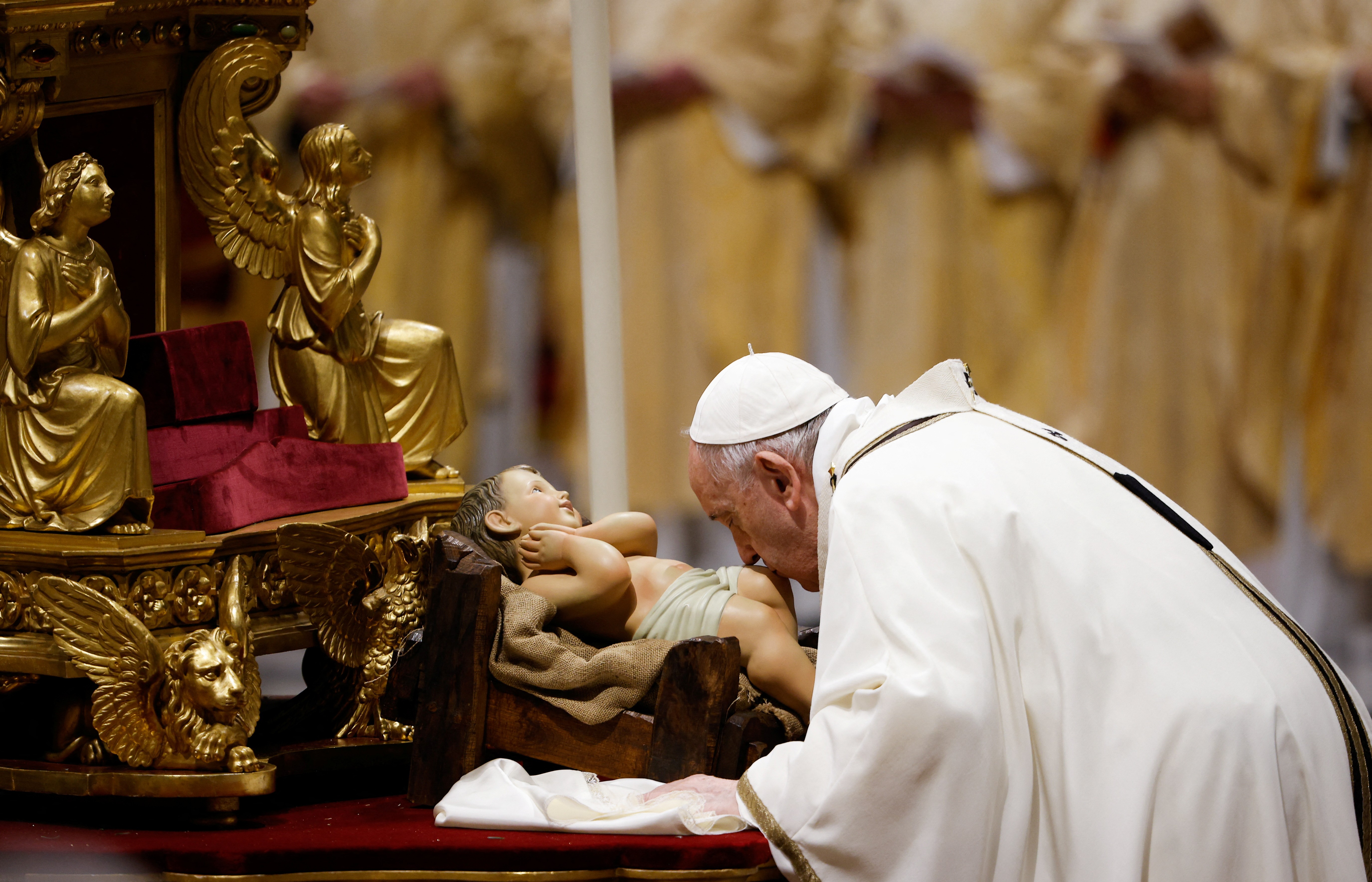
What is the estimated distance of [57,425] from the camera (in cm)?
265

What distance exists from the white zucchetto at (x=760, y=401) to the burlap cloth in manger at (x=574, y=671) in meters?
0.43

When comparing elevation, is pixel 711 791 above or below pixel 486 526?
below

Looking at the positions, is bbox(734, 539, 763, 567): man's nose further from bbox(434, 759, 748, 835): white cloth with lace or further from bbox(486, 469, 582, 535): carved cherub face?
bbox(434, 759, 748, 835): white cloth with lace

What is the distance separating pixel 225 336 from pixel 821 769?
6.12 feet

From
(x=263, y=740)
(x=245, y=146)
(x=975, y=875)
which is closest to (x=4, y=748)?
(x=263, y=740)

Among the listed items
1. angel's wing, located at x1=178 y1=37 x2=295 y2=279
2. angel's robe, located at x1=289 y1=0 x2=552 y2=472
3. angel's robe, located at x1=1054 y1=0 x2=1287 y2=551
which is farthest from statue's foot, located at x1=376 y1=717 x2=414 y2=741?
angel's robe, located at x1=1054 y1=0 x2=1287 y2=551

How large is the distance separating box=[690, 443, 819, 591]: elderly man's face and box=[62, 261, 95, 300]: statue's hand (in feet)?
3.92

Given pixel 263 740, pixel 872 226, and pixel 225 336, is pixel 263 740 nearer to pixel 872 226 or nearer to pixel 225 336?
pixel 225 336

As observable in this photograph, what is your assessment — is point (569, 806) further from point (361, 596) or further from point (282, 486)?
point (282, 486)

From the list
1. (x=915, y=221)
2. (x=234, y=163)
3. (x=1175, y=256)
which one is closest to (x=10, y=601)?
(x=234, y=163)

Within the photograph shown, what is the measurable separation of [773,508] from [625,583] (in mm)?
332

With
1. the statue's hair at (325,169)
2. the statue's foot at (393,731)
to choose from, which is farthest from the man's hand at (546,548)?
the statue's hair at (325,169)

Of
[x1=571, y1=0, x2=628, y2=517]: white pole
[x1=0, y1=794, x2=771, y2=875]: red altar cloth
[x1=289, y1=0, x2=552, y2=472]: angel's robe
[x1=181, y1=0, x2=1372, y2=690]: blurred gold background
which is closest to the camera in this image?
[x1=0, y1=794, x2=771, y2=875]: red altar cloth

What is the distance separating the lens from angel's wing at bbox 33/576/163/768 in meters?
2.53
